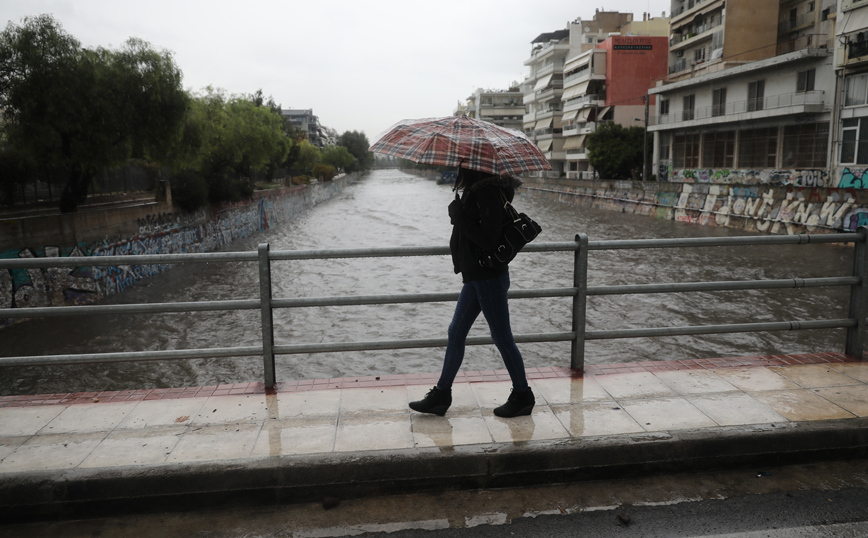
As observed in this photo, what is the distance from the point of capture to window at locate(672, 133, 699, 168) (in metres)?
42.8

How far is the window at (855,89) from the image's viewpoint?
27.6 meters

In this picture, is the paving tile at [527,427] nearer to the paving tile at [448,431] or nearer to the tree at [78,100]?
the paving tile at [448,431]

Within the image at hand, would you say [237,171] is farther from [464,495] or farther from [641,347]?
[464,495]

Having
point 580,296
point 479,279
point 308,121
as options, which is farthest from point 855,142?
point 308,121

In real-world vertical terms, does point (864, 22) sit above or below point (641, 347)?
above

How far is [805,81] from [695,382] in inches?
1379

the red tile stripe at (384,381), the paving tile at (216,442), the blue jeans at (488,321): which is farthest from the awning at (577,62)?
the paving tile at (216,442)

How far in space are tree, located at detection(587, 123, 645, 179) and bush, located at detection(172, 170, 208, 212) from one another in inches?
1397

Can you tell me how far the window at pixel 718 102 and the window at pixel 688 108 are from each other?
7.60ft

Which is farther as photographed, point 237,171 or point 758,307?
point 237,171

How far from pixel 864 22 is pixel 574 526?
31.9 m

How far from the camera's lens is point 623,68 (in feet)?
189

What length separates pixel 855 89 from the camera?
28125 millimetres

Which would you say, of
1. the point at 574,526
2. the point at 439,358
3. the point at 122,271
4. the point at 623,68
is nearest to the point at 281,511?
the point at 574,526
